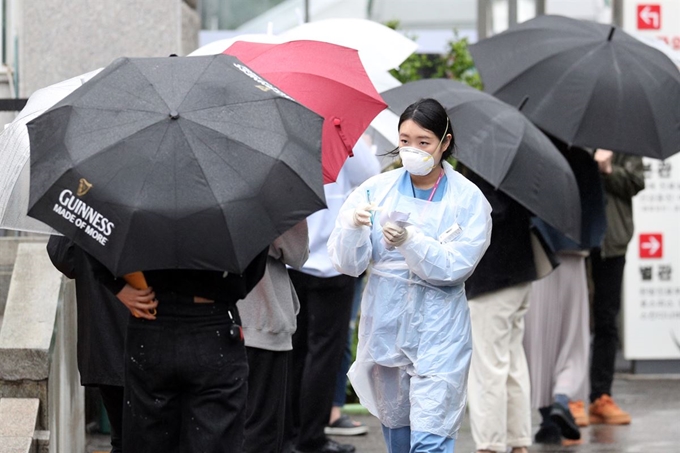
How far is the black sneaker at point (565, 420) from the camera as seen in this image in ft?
25.6

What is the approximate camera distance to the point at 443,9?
459 inches

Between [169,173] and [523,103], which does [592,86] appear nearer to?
[523,103]

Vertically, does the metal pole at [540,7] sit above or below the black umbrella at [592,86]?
above

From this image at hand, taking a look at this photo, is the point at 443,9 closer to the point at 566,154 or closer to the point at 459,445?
the point at 566,154

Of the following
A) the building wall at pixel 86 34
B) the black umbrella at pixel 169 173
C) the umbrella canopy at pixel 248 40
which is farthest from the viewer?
the building wall at pixel 86 34

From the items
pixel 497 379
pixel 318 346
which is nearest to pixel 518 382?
pixel 497 379

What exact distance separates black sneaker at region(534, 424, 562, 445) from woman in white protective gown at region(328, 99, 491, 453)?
2688 mm

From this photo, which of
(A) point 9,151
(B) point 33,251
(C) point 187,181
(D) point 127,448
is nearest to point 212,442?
(D) point 127,448

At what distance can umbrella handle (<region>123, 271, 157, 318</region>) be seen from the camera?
443 cm

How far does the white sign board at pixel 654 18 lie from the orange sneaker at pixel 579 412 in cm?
342

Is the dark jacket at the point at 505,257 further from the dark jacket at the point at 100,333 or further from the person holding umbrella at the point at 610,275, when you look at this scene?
the dark jacket at the point at 100,333

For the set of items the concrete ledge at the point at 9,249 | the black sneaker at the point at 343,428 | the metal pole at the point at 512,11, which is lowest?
the black sneaker at the point at 343,428

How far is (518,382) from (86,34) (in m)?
3.59

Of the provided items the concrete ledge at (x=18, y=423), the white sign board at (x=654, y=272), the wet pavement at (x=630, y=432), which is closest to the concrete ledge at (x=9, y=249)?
the wet pavement at (x=630, y=432)
